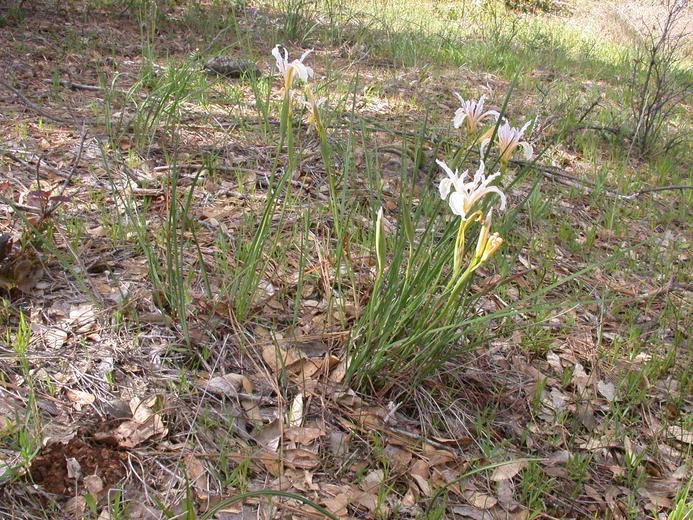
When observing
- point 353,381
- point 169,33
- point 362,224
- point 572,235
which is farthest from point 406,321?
point 169,33

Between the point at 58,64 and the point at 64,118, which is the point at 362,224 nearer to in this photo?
the point at 64,118

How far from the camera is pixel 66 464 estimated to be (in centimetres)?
150

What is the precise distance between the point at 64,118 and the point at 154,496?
2.40 m

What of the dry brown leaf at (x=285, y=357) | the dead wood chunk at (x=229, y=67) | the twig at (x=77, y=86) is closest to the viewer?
the dry brown leaf at (x=285, y=357)

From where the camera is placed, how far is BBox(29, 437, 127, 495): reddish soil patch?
147 cm

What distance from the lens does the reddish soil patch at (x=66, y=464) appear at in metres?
1.47

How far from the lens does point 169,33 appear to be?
17.2 ft

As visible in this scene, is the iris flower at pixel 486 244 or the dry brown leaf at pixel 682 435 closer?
the iris flower at pixel 486 244

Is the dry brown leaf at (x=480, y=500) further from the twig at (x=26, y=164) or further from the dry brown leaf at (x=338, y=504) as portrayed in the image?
the twig at (x=26, y=164)

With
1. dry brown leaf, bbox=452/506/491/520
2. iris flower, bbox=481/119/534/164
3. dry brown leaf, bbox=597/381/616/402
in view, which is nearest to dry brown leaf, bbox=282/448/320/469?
dry brown leaf, bbox=452/506/491/520

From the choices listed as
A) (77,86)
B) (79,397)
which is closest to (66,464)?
(79,397)

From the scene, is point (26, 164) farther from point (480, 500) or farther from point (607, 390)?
point (607, 390)

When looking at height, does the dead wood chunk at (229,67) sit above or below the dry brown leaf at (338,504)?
above

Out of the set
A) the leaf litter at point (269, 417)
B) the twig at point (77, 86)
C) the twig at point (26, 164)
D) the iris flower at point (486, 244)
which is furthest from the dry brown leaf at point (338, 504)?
the twig at point (77, 86)
